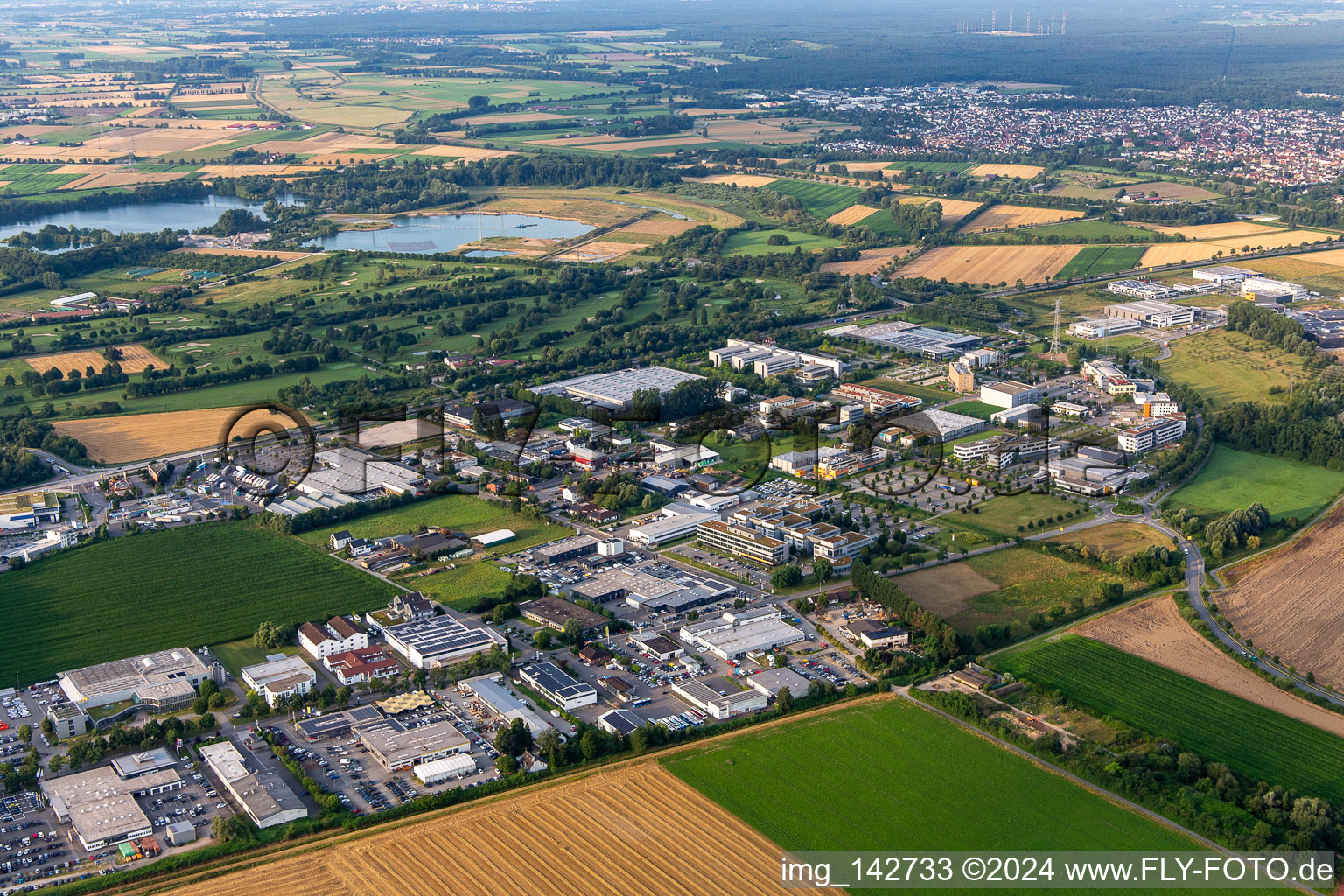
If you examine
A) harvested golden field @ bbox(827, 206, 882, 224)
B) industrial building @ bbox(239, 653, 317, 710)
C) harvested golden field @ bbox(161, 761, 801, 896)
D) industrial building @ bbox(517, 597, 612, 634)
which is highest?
harvested golden field @ bbox(827, 206, 882, 224)

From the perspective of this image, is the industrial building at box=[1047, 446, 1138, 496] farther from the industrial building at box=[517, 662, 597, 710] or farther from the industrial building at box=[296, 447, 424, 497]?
the industrial building at box=[296, 447, 424, 497]

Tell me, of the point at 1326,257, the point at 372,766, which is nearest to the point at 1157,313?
the point at 1326,257

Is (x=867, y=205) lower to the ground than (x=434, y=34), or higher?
lower

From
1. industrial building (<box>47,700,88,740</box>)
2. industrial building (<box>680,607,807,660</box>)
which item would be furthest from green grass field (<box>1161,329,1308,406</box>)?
industrial building (<box>47,700,88,740</box>)

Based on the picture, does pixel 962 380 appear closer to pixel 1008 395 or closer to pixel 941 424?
pixel 1008 395

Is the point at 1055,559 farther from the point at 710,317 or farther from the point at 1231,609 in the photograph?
the point at 710,317

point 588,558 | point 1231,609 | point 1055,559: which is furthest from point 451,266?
point 1231,609
